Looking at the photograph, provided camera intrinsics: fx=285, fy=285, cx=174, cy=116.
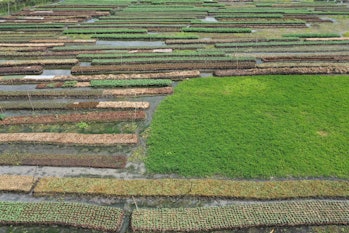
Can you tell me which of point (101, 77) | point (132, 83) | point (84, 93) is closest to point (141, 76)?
point (132, 83)

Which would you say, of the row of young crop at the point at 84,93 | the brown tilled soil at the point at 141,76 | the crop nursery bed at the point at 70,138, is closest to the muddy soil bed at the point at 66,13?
the brown tilled soil at the point at 141,76

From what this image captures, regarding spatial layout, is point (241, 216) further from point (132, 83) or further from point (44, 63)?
point (44, 63)

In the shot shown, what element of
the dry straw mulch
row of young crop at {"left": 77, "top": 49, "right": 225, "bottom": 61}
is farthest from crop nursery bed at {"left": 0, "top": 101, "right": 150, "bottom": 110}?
row of young crop at {"left": 77, "top": 49, "right": 225, "bottom": 61}

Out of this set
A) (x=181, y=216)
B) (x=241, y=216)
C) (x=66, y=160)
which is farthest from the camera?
(x=66, y=160)

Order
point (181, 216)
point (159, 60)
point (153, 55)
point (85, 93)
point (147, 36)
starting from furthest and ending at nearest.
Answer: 1. point (147, 36)
2. point (153, 55)
3. point (159, 60)
4. point (85, 93)
5. point (181, 216)

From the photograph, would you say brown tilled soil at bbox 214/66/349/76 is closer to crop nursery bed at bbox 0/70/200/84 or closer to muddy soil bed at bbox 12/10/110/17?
crop nursery bed at bbox 0/70/200/84

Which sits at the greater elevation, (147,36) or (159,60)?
(147,36)

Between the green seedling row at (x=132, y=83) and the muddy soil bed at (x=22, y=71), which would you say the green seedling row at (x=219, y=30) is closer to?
the green seedling row at (x=132, y=83)

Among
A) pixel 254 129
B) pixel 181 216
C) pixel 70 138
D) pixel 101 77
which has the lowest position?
pixel 181 216

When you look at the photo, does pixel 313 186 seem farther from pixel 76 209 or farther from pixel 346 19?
pixel 346 19
